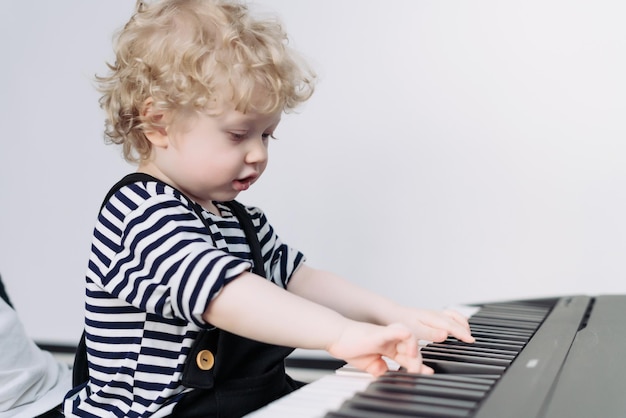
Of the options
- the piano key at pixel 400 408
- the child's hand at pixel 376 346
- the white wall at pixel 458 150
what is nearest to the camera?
the piano key at pixel 400 408

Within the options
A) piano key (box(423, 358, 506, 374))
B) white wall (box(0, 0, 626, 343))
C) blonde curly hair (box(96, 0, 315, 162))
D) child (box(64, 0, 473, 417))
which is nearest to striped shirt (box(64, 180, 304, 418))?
child (box(64, 0, 473, 417))

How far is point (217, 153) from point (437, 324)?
1.22 ft

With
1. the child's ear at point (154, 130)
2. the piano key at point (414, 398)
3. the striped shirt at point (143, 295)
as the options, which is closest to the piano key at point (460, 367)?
the piano key at point (414, 398)

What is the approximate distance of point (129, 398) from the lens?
0.93 m

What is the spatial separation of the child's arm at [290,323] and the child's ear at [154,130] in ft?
0.94

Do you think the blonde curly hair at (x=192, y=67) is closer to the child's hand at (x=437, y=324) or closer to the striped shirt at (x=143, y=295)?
the striped shirt at (x=143, y=295)

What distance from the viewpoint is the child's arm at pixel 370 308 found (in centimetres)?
101

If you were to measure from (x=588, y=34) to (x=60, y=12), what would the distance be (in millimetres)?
→ 1371

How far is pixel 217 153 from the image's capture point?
3.12 ft

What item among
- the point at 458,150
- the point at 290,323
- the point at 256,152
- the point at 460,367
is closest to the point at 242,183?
the point at 256,152

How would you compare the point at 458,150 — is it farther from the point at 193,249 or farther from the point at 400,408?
the point at 400,408

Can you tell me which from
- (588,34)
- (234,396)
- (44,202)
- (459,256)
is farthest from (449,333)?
(44,202)

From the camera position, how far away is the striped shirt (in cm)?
80

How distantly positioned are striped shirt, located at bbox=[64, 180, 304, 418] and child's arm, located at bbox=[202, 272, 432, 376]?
0.02 meters
